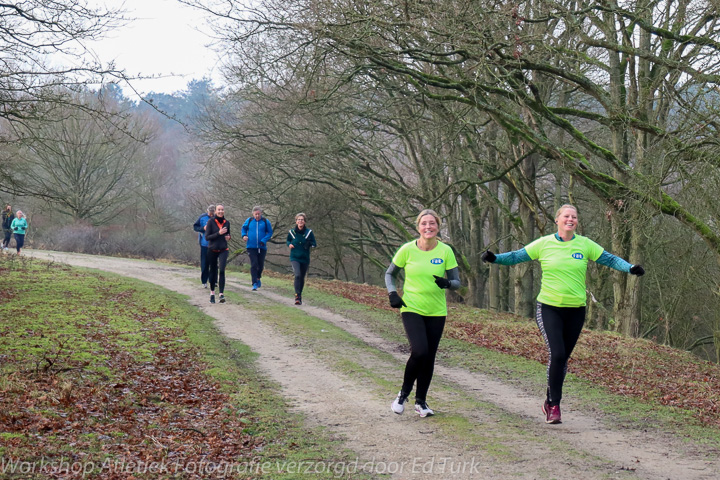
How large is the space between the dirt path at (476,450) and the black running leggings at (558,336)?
0.39 meters

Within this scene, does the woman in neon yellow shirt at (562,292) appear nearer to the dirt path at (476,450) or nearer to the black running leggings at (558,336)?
the black running leggings at (558,336)

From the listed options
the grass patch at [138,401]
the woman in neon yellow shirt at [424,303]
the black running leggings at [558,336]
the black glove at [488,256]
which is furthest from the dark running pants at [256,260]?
the black running leggings at [558,336]

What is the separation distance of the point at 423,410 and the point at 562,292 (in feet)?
5.79

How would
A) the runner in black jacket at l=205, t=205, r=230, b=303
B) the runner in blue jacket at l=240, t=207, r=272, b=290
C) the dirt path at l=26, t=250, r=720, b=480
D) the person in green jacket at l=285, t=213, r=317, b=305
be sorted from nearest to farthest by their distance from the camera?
the dirt path at l=26, t=250, r=720, b=480 → the runner in black jacket at l=205, t=205, r=230, b=303 → the person in green jacket at l=285, t=213, r=317, b=305 → the runner in blue jacket at l=240, t=207, r=272, b=290

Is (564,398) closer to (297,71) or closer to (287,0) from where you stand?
(297,71)

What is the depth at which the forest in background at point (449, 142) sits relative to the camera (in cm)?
1164

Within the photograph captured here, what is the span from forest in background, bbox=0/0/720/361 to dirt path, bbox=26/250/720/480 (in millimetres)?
4822

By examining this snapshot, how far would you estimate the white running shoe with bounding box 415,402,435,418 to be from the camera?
22.0 ft

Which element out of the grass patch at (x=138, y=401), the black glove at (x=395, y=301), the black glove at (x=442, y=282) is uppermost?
the black glove at (x=442, y=282)

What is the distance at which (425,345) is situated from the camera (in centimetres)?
671

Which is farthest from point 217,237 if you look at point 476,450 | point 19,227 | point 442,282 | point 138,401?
point 19,227

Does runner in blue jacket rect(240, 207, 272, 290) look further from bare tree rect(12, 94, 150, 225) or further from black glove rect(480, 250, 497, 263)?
bare tree rect(12, 94, 150, 225)

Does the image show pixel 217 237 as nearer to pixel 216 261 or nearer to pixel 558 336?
pixel 216 261

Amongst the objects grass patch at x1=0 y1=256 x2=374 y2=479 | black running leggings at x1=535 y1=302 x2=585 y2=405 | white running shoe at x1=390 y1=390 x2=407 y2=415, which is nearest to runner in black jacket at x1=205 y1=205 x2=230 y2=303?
grass patch at x1=0 y1=256 x2=374 y2=479
